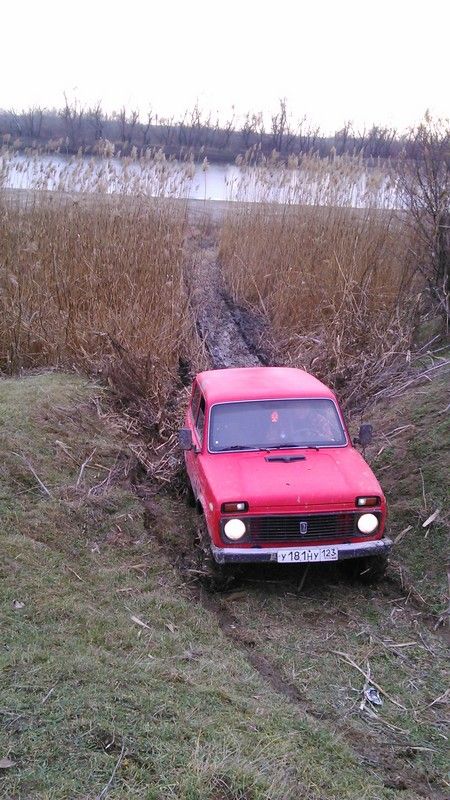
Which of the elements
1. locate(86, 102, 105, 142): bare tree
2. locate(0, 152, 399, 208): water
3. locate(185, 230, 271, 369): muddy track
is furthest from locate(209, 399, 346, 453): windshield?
locate(86, 102, 105, 142): bare tree

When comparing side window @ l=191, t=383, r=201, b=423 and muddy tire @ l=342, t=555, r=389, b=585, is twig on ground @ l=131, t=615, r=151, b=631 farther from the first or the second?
side window @ l=191, t=383, r=201, b=423

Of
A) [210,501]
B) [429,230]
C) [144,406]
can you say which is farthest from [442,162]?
[210,501]

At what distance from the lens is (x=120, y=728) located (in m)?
3.49

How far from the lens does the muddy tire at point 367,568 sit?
5.69 m

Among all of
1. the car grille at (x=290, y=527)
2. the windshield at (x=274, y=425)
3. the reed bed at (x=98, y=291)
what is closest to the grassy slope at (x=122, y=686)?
the car grille at (x=290, y=527)

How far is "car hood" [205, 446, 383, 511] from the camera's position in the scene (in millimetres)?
5520

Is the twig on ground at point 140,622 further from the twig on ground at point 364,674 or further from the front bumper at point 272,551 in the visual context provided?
the twig on ground at point 364,674

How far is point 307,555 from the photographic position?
5461 mm

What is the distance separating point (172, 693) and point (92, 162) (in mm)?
9076

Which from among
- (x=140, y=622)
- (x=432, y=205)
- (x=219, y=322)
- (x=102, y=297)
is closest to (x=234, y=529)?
(x=140, y=622)

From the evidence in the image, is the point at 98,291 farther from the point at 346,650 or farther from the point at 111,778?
the point at 111,778

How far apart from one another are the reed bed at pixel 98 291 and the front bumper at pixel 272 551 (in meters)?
3.94

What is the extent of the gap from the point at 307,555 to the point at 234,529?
1.80ft

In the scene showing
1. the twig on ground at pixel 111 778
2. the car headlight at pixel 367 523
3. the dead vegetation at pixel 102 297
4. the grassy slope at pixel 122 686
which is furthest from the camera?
the dead vegetation at pixel 102 297
